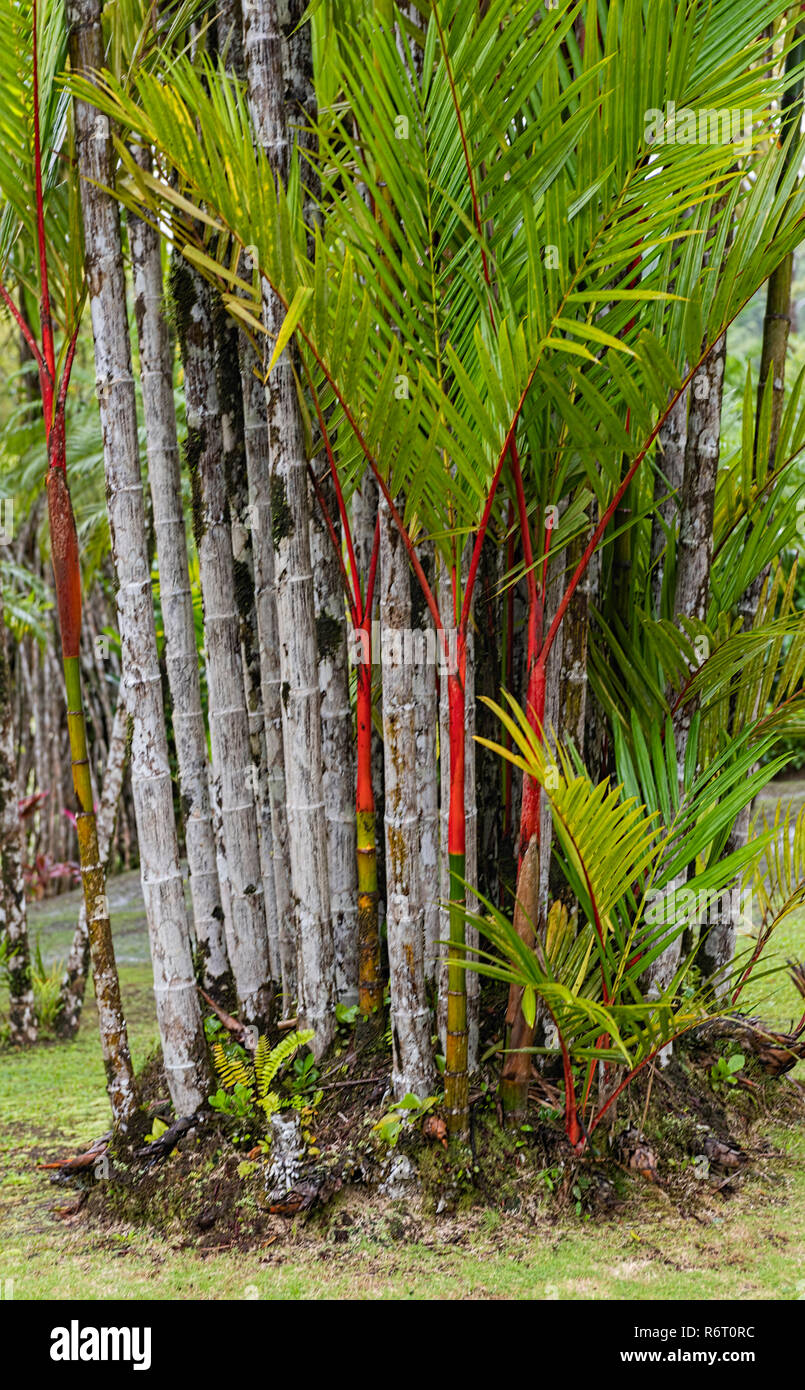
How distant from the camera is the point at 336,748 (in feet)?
5.93

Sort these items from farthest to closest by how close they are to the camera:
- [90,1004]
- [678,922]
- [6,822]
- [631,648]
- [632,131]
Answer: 1. [90,1004]
2. [6,822]
3. [631,648]
4. [678,922]
5. [632,131]

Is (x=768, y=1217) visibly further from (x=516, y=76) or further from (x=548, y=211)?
(x=516, y=76)

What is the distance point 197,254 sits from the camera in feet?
4.68

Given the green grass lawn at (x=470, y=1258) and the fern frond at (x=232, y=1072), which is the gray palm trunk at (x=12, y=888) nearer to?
the green grass lawn at (x=470, y=1258)

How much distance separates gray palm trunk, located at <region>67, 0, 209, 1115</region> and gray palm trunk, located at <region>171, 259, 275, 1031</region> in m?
0.14

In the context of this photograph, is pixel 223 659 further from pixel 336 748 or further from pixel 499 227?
pixel 499 227

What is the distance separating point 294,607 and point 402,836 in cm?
38

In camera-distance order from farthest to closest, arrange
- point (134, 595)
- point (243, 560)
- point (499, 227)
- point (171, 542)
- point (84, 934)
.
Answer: point (84, 934) → point (243, 560) → point (171, 542) → point (134, 595) → point (499, 227)

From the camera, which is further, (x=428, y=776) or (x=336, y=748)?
(x=336, y=748)

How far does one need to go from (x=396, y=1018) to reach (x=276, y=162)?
4.19 feet

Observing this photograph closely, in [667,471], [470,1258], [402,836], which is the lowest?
[470,1258]

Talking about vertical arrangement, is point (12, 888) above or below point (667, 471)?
below

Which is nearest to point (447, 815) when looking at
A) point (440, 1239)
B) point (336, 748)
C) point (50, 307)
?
point (336, 748)
